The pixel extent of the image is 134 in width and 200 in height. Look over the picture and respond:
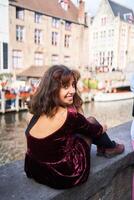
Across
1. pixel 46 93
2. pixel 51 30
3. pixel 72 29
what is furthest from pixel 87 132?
pixel 72 29

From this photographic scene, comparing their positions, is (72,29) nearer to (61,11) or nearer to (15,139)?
(61,11)

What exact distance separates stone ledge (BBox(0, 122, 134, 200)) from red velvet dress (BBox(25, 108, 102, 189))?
2.0 inches

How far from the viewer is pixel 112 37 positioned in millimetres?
36719

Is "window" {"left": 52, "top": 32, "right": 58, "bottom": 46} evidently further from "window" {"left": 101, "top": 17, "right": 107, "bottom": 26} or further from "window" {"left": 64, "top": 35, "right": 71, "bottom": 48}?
"window" {"left": 101, "top": 17, "right": 107, "bottom": 26}

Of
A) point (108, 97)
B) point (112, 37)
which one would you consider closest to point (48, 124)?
point (108, 97)

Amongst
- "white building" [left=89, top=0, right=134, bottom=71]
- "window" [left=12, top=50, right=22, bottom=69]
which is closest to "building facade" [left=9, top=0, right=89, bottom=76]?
"window" [left=12, top=50, right=22, bottom=69]

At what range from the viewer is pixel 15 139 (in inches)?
454

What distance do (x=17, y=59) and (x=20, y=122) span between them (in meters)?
11.1

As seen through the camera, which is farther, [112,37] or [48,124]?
[112,37]

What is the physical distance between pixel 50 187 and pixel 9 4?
23956 millimetres

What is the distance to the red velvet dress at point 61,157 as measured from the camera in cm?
155

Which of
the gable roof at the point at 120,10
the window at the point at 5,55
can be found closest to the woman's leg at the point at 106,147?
the window at the point at 5,55

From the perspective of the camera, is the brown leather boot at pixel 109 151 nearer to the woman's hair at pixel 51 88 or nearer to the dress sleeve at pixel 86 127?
the dress sleeve at pixel 86 127

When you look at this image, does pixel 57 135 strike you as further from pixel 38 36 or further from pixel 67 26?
pixel 67 26
